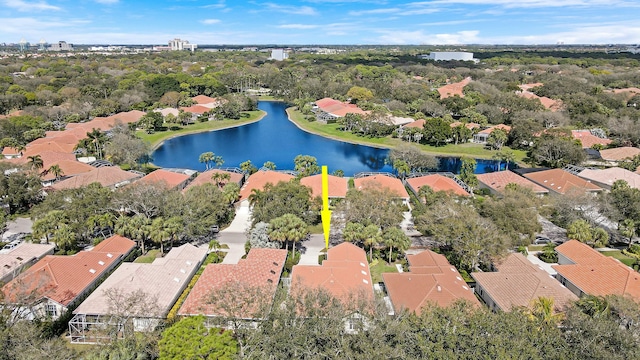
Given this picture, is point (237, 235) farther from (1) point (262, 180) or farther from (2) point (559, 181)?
(2) point (559, 181)

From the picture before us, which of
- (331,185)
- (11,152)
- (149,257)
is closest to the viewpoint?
(149,257)

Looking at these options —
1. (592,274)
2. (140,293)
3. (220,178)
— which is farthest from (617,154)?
(140,293)

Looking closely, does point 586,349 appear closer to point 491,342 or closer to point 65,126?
point 491,342

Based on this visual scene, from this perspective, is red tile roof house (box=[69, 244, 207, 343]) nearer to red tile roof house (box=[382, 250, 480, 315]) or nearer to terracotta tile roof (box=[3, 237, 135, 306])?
terracotta tile roof (box=[3, 237, 135, 306])

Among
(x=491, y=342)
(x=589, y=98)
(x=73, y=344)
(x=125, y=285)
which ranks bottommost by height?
(x=73, y=344)

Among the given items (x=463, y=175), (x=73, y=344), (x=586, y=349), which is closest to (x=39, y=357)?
(x=73, y=344)

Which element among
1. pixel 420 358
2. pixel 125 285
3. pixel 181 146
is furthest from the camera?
pixel 181 146
